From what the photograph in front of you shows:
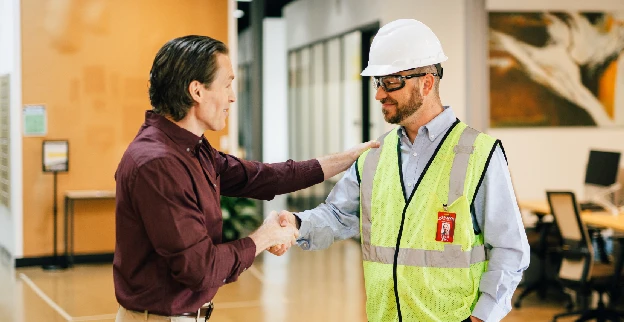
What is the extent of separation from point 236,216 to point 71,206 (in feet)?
5.49

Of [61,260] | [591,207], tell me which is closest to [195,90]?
[591,207]

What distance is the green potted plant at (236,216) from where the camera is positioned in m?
8.65

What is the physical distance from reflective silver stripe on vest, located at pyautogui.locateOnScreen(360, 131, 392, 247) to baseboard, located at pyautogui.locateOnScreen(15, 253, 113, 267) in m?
6.41

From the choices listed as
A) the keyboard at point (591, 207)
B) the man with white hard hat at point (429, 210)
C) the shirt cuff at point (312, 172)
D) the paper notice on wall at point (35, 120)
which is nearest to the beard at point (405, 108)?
the man with white hard hat at point (429, 210)

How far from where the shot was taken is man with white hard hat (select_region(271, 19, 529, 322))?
2250mm

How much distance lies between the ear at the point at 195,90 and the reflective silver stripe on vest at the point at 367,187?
0.59m

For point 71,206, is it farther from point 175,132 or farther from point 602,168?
point 175,132

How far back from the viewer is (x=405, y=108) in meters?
2.39

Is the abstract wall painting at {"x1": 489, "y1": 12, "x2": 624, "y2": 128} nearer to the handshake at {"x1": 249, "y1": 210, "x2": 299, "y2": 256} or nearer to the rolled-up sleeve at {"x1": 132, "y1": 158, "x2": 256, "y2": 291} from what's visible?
the handshake at {"x1": 249, "y1": 210, "x2": 299, "y2": 256}

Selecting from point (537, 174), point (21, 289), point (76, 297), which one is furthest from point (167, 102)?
point (537, 174)

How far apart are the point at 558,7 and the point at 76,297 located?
6.04 metres

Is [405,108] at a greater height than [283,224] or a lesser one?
greater

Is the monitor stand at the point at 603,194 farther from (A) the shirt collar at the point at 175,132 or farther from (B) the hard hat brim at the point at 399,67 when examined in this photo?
(A) the shirt collar at the point at 175,132

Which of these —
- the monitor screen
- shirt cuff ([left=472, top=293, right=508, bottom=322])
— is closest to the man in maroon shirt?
shirt cuff ([left=472, top=293, right=508, bottom=322])
